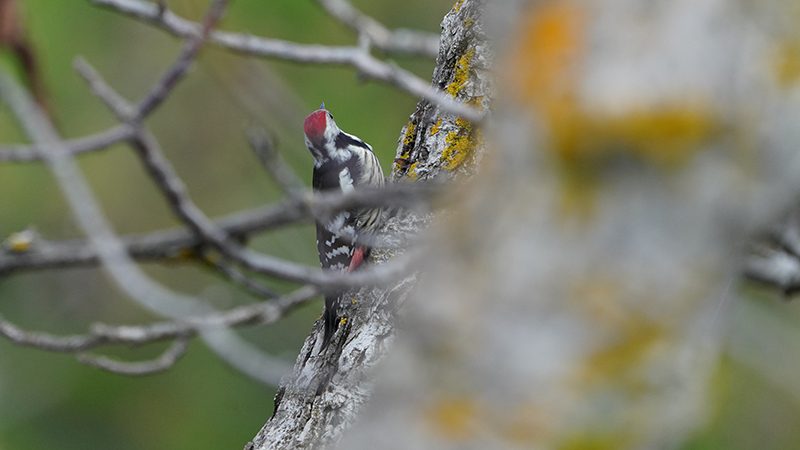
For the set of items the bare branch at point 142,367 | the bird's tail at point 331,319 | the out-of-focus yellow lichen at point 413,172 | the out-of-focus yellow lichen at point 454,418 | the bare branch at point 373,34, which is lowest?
the out-of-focus yellow lichen at point 454,418

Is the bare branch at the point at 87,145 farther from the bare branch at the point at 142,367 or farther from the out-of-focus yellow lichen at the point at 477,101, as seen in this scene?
the out-of-focus yellow lichen at the point at 477,101

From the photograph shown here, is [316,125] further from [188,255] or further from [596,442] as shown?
[596,442]

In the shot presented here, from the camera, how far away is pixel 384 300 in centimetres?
106

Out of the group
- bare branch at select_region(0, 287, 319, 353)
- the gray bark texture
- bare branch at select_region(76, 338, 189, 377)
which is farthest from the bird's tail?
bare branch at select_region(76, 338, 189, 377)

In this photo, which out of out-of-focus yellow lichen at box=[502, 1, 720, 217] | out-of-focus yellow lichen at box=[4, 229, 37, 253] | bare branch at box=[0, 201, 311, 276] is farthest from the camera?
out-of-focus yellow lichen at box=[4, 229, 37, 253]

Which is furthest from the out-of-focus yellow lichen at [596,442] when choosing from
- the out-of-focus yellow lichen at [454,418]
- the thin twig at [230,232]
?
the thin twig at [230,232]

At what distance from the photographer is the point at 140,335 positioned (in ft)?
2.66

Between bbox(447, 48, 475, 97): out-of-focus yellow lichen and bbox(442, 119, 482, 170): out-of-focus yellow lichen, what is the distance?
65mm

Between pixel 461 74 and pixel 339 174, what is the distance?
0.85 metres

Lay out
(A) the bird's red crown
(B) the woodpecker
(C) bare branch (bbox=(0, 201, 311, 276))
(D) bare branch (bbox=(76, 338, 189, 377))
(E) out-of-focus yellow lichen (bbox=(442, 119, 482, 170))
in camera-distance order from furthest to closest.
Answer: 1. (A) the bird's red crown
2. (B) the woodpecker
3. (E) out-of-focus yellow lichen (bbox=(442, 119, 482, 170))
4. (D) bare branch (bbox=(76, 338, 189, 377))
5. (C) bare branch (bbox=(0, 201, 311, 276))

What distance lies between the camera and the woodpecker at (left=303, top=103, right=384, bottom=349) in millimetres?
1852

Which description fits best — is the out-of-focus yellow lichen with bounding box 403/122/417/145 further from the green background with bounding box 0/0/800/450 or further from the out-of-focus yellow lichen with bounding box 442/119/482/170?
the green background with bounding box 0/0/800/450

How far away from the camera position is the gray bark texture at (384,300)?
1.02 meters

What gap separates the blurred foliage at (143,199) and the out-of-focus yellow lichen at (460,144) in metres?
1.71
